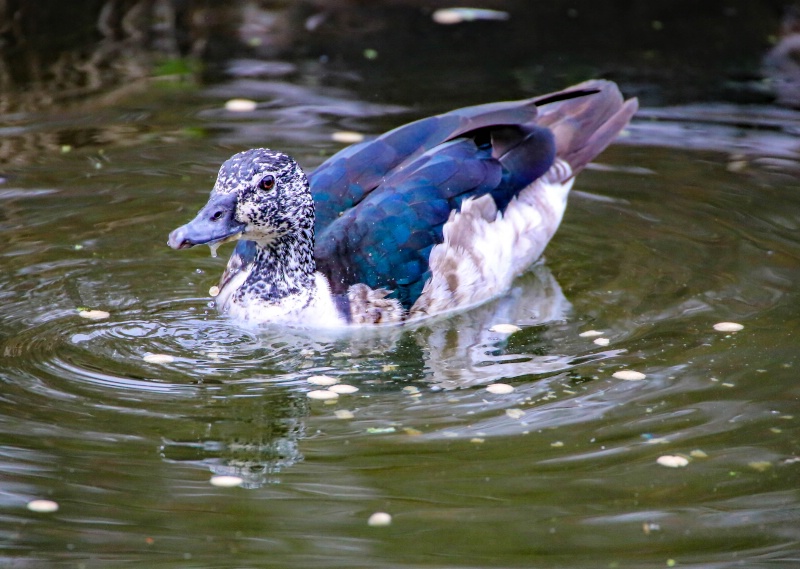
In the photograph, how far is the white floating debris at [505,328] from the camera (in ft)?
22.0

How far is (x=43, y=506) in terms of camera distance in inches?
186

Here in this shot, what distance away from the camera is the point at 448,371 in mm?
6105

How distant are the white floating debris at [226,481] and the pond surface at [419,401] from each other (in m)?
0.04

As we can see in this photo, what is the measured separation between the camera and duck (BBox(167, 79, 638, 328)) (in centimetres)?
638

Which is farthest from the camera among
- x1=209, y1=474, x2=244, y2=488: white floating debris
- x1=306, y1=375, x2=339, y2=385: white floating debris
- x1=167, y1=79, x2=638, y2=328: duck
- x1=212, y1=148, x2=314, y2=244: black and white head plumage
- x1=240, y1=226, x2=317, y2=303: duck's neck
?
x1=240, y1=226, x2=317, y2=303: duck's neck

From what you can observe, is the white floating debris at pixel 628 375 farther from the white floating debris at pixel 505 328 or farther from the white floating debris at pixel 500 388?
the white floating debris at pixel 505 328

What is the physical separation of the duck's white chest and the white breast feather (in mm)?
529

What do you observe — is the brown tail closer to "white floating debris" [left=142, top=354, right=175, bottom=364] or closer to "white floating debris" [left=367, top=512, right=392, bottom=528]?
"white floating debris" [left=142, top=354, right=175, bottom=364]

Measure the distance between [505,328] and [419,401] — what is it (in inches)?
48.0

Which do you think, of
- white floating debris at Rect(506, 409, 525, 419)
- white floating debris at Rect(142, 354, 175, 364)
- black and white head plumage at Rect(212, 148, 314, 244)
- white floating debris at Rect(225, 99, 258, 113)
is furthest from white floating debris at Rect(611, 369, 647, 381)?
white floating debris at Rect(225, 99, 258, 113)

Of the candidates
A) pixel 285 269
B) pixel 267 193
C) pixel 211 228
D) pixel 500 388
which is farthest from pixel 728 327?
pixel 211 228

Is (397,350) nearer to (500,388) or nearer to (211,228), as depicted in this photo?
(500,388)

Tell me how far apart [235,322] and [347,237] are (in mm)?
786

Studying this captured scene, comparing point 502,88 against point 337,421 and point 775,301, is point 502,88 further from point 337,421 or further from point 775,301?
point 337,421
